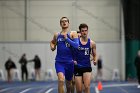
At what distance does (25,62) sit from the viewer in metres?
35.4

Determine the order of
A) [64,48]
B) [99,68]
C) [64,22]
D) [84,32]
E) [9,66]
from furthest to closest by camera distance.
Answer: [99,68] → [9,66] → [84,32] → [64,48] → [64,22]

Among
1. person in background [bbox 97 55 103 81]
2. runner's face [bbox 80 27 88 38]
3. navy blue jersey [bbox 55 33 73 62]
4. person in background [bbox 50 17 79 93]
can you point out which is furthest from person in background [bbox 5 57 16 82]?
navy blue jersey [bbox 55 33 73 62]

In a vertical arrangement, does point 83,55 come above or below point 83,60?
above

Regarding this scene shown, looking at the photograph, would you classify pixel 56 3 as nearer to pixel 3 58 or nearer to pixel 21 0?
pixel 21 0

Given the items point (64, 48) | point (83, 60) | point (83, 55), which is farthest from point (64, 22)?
point (83, 60)

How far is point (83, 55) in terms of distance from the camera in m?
13.1

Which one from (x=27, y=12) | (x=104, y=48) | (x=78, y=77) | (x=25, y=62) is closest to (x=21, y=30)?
(x=27, y=12)

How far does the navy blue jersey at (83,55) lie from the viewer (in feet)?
42.7

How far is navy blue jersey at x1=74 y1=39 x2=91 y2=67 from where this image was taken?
42.7 ft

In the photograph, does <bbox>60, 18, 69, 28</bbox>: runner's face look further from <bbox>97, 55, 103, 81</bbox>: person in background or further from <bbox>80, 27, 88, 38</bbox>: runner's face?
<bbox>97, 55, 103, 81</bbox>: person in background

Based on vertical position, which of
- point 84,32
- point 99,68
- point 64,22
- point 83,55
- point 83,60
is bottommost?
point 99,68

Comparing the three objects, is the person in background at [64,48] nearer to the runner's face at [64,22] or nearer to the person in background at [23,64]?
the runner's face at [64,22]

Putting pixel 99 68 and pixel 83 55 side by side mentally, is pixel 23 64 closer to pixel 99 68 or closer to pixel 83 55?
pixel 99 68

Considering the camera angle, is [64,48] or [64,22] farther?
[64,48]
